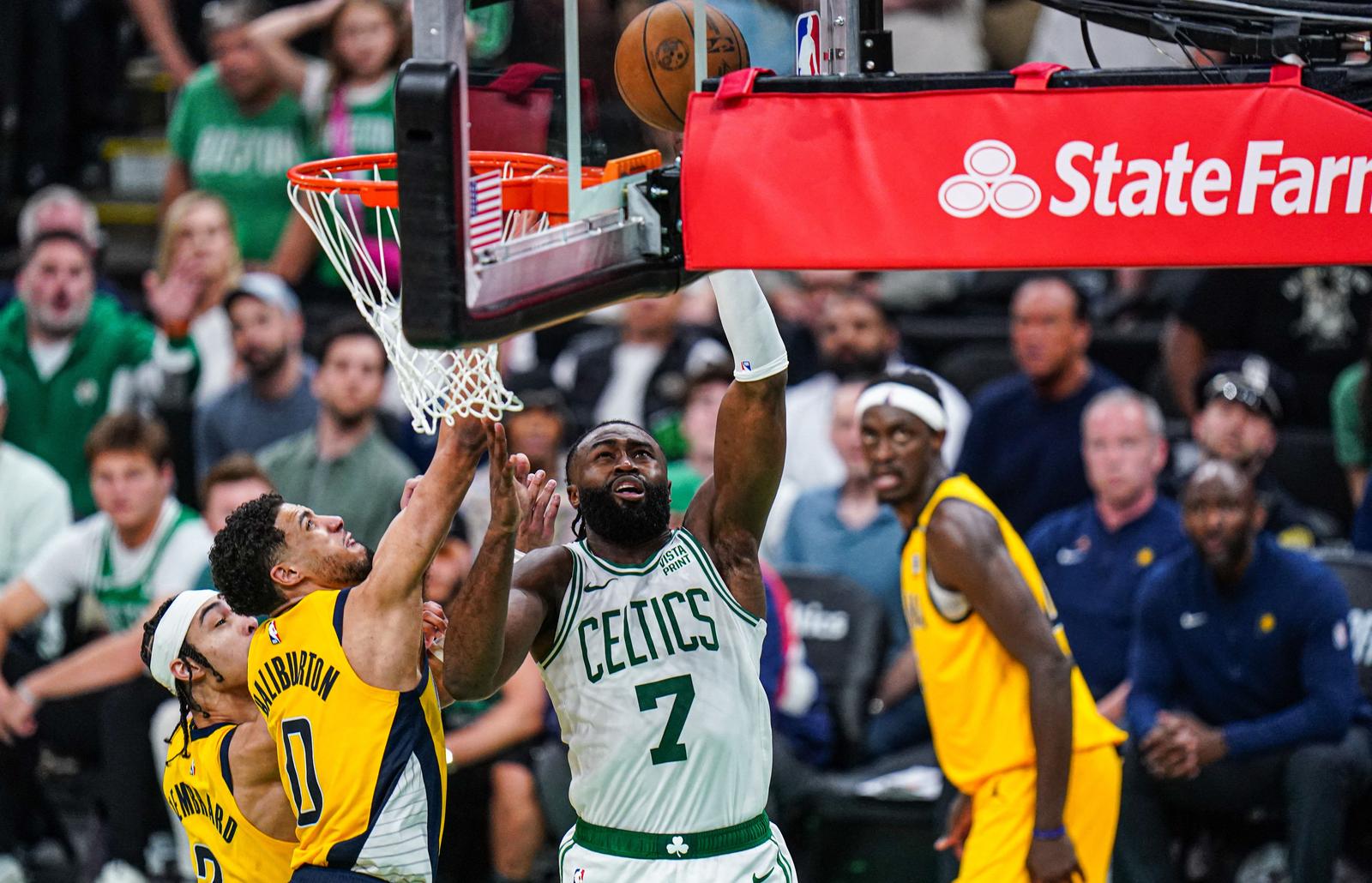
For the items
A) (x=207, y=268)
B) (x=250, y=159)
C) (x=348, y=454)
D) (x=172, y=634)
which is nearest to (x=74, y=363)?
(x=207, y=268)

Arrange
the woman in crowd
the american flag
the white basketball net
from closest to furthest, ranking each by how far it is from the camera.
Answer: the american flag → the white basketball net → the woman in crowd

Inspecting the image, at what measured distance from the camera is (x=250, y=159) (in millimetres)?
11406

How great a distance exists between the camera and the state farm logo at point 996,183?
4.52 m

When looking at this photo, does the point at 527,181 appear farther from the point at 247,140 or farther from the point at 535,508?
the point at 247,140

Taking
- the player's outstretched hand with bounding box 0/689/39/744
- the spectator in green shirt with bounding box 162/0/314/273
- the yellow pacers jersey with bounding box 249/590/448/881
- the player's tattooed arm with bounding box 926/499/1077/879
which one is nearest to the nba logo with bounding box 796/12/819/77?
the yellow pacers jersey with bounding box 249/590/448/881

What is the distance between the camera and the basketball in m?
4.97

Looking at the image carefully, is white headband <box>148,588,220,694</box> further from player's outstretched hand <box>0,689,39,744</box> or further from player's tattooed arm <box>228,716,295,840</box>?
player's outstretched hand <box>0,689,39,744</box>

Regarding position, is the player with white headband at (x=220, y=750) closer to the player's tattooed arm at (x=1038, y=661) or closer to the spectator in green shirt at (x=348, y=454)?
the player's tattooed arm at (x=1038, y=661)

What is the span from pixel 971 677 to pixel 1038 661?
320mm

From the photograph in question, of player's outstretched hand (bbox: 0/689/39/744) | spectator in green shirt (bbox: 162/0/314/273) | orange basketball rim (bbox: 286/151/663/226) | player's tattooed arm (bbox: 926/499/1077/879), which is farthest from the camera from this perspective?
spectator in green shirt (bbox: 162/0/314/273)

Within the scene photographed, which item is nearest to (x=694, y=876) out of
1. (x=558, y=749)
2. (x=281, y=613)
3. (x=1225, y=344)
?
(x=281, y=613)

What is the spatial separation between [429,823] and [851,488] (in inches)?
158

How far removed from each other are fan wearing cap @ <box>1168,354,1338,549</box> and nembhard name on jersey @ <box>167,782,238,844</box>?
4.59 metres

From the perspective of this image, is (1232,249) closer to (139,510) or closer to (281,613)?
(281,613)
